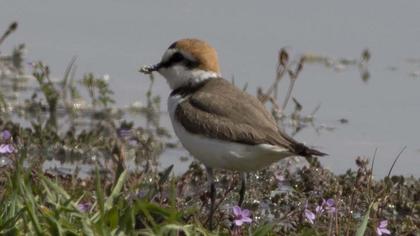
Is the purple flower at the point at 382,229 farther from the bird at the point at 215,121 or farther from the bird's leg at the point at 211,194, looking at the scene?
the bird's leg at the point at 211,194

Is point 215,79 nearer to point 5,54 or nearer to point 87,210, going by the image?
point 87,210

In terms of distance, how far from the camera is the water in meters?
10.8

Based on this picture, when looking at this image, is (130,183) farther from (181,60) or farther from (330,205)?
(181,60)

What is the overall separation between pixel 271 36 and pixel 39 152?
10.5 feet

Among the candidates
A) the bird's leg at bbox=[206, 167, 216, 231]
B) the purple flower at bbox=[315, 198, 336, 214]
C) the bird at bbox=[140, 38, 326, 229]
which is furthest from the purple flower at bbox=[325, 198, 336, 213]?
the bird's leg at bbox=[206, 167, 216, 231]

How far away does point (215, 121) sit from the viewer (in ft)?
26.1

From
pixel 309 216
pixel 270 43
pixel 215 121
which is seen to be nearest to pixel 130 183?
pixel 215 121

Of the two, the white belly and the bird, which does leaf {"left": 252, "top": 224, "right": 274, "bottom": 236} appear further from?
the white belly

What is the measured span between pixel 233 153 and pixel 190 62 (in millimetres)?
1015

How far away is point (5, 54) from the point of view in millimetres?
11492

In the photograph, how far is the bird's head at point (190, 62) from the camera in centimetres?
858

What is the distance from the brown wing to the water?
208 cm

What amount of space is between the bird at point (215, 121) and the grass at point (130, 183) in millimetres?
241

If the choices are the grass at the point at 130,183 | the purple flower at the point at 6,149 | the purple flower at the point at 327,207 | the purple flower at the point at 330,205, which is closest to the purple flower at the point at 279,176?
the grass at the point at 130,183
